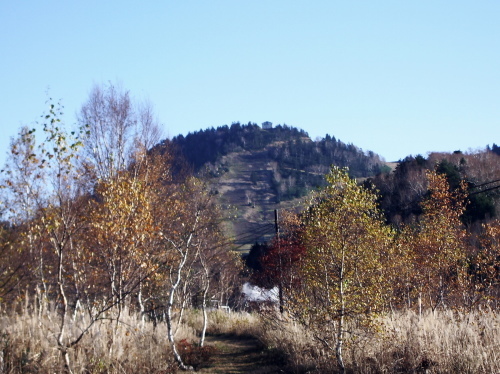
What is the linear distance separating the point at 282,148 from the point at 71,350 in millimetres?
113805

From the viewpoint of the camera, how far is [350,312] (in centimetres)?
975

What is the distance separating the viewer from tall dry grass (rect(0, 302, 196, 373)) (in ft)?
29.1

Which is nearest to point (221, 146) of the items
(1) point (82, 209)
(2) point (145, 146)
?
(2) point (145, 146)

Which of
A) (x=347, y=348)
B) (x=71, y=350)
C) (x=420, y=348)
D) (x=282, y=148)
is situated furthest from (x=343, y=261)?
(x=282, y=148)

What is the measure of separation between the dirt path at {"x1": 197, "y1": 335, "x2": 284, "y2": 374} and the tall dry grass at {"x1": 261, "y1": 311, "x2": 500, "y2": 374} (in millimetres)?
1859

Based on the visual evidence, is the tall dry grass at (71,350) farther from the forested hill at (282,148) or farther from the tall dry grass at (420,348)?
the forested hill at (282,148)

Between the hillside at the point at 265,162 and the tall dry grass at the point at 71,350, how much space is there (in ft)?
211

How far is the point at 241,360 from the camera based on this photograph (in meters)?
15.1

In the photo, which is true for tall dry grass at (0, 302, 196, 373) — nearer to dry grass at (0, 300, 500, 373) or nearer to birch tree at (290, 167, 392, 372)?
dry grass at (0, 300, 500, 373)

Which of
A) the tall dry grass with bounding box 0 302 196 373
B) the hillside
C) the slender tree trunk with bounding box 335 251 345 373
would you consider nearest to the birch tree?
the slender tree trunk with bounding box 335 251 345 373

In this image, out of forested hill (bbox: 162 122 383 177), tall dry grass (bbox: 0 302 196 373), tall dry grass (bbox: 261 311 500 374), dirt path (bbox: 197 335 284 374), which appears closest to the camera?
tall dry grass (bbox: 261 311 500 374)

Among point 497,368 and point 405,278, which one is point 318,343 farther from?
point 405,278

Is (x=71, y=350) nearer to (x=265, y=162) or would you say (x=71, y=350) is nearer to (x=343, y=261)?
(x=343, y=261)

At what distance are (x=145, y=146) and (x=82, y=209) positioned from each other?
27.0 ft
